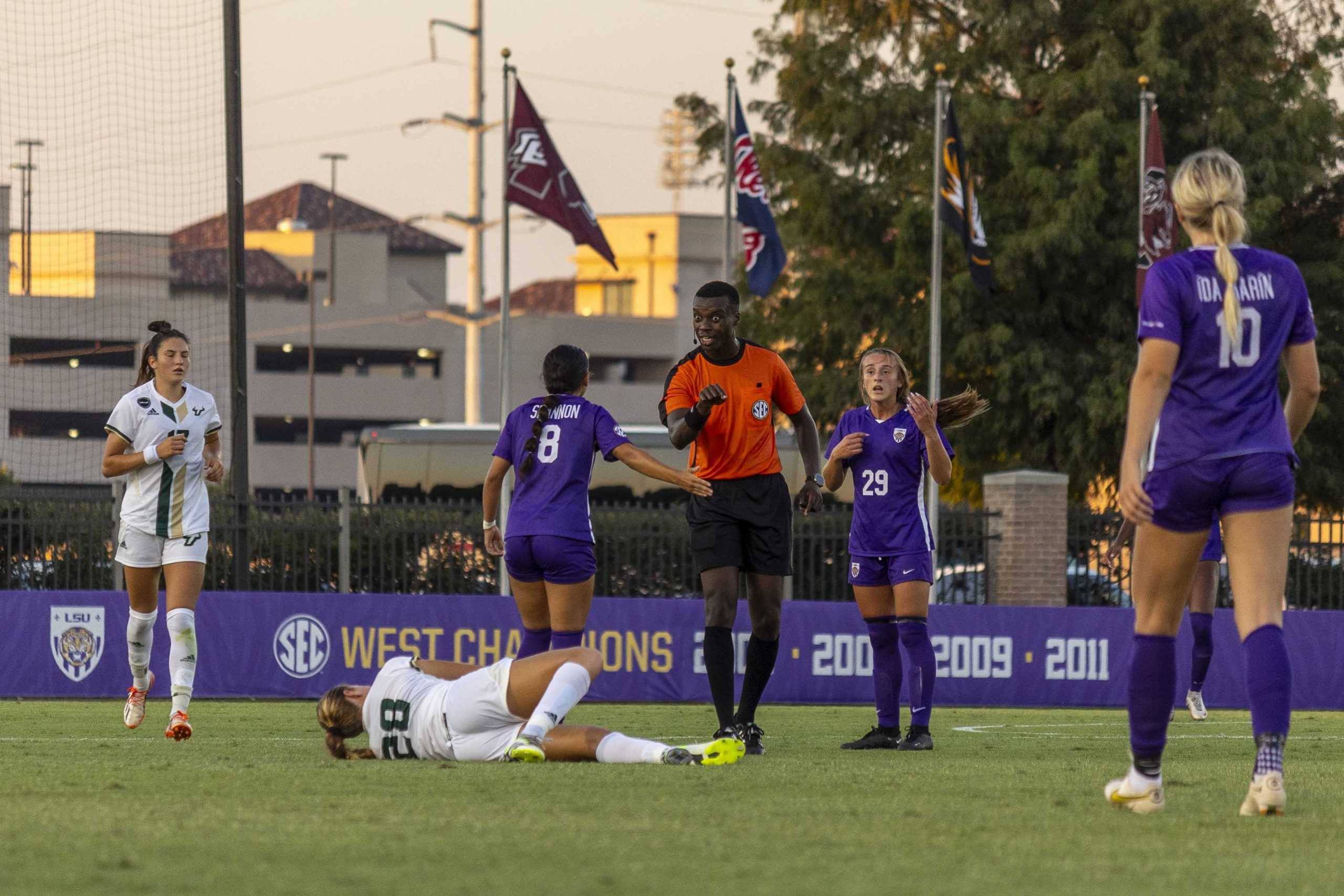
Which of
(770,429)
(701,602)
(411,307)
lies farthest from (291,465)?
(770,429)

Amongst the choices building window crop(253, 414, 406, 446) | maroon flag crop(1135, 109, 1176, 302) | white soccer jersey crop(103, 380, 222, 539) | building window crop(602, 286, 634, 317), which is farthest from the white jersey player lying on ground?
building window crop(602, 286, 634, 317)

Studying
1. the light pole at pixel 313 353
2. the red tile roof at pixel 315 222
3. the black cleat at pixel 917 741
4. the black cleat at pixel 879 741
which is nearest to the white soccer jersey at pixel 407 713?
the black cleat at pixel 879 741

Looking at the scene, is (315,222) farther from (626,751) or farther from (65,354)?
(626,751)

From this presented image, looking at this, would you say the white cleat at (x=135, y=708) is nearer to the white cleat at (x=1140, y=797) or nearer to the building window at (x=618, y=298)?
the white cleat at (x=1140, y=797)

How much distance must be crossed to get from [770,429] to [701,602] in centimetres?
738

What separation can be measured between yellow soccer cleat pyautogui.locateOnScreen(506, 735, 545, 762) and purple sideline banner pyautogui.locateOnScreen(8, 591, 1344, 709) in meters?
8.89

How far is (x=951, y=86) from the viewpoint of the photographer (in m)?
32.0

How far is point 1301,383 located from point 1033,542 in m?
13.7

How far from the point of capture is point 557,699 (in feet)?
23.6

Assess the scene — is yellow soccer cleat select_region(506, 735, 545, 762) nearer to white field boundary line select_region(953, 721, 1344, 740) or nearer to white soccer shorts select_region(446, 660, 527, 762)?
white soccer shorts select_region(446, 660, 527, 762)

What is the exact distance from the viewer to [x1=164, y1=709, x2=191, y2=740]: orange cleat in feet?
30.8

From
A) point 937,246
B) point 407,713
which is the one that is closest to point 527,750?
point 407,713

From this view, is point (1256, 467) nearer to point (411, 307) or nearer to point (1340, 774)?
point (1340, 774)

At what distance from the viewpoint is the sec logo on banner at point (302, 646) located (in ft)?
52.4
